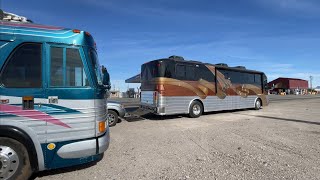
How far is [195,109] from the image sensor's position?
14.5m

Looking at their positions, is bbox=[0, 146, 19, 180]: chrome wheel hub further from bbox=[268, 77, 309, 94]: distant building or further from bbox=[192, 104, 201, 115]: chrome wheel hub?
bbox=[268, 77, 309, 94]: distant building

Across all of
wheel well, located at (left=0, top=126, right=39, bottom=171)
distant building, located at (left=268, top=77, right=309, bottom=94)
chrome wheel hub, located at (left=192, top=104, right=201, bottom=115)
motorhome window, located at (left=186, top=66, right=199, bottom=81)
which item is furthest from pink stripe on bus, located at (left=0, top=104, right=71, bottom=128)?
distant building, located at (left=268, top=77, right=309, bottom=94)

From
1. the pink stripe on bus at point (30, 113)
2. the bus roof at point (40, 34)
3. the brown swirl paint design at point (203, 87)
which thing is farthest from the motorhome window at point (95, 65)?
the brown swirl paint design at point (203, 87)

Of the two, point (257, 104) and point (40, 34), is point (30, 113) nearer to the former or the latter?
point (40, 34)

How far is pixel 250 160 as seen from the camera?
19.8 ft

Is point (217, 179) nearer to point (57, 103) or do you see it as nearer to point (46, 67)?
point (57, 103)

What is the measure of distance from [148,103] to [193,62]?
10.9ft

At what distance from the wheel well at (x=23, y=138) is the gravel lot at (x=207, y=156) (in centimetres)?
64

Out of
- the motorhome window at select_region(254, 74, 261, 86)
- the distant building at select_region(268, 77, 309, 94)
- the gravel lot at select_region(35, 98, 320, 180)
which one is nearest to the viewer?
the gravel lot at select_region(35, 98, 320, 180)

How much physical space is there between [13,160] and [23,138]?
0.42 meters

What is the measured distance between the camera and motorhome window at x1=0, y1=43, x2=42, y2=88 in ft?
14.6

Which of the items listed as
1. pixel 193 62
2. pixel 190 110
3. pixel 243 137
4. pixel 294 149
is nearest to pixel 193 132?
pixel 243 137

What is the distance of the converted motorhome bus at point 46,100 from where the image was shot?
4449 mm

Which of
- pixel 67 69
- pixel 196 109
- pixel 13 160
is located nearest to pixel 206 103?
pixel 196 109
